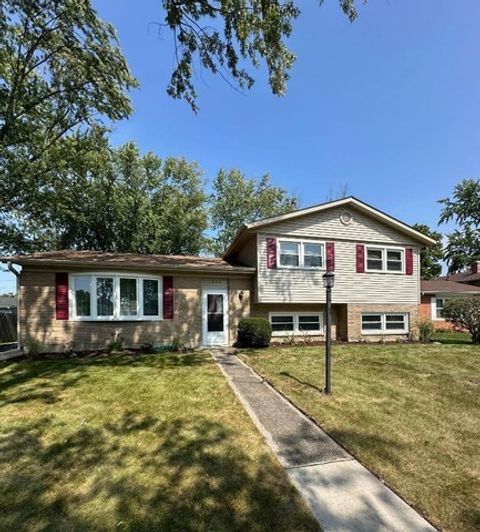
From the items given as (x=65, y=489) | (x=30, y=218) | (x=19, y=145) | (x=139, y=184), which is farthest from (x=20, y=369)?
(x=139, y=184)

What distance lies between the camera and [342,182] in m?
26.2

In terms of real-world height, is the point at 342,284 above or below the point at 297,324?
above

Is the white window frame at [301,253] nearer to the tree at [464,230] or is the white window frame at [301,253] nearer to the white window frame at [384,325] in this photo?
the white window frame at [384,325]

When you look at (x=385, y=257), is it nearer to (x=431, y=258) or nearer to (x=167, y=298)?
(x=167, y=298)

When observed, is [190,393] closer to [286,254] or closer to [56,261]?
[56,261]

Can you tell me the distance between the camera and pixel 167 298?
11891 mm

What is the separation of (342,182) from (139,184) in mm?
15672

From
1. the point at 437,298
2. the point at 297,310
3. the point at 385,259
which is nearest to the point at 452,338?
the point at 385,259

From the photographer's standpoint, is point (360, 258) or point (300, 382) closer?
point (300, 382)

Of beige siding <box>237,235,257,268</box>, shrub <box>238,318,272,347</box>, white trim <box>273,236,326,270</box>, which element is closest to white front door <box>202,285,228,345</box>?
shrub <box>238,318,272,347</box>

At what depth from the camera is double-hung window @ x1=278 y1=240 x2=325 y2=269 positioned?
43.4 ft

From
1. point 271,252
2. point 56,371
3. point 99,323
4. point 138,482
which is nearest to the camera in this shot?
point 138,482

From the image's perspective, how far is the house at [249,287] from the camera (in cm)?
1074

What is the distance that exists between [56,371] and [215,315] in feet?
19.0
